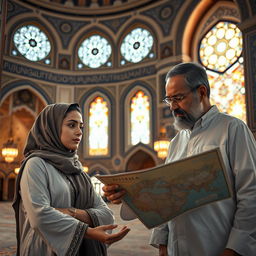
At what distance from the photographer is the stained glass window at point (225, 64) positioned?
12.4 m

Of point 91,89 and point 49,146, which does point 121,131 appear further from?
point 49,146

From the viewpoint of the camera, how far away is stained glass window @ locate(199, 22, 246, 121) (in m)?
12.4

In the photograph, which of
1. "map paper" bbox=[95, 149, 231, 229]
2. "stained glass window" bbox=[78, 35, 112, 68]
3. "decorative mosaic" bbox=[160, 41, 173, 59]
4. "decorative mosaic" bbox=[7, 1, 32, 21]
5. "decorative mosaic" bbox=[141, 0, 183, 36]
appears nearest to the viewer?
"map paper" bbox=[95, 149, 231, 229]

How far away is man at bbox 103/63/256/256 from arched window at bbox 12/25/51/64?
1477 centimetres

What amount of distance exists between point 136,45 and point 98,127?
4.38 meters

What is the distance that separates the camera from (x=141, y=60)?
15.4 meters

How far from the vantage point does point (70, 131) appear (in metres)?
1.94

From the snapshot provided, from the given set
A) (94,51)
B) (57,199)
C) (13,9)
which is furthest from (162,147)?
(57,199)

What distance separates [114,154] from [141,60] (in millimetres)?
4654

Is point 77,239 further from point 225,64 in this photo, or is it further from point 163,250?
point 225,64

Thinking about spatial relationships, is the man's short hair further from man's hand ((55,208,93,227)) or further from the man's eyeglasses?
man's hand ((55,208,93,227))

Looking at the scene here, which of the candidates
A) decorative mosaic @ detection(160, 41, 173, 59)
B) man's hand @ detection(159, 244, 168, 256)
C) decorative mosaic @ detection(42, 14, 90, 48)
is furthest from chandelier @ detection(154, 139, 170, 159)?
man's hand @ detection(159, 244, 168, 256)

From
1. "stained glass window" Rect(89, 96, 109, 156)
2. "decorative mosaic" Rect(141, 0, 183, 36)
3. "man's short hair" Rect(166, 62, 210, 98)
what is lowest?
"man's short hair" Rect(166, 62, 210, 98)

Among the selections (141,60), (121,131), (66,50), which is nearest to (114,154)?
(121,131)
